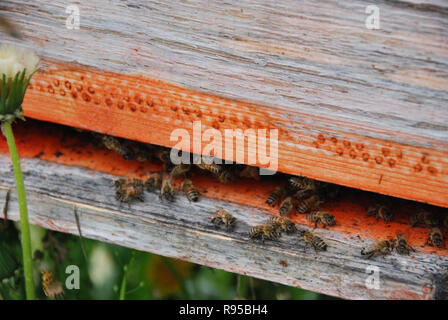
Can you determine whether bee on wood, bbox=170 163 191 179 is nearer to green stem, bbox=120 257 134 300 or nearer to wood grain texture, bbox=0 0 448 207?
wood grain texture, bbox=0 0 448 207

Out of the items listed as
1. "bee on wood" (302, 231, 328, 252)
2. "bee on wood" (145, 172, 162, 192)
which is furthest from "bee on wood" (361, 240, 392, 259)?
"bee on wood" (145, 172, 162, 192)

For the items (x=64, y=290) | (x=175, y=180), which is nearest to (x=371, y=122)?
(x=175, y=180)

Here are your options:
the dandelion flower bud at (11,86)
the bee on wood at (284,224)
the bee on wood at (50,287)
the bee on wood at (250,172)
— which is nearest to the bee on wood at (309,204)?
the bee on wood at (284,224)

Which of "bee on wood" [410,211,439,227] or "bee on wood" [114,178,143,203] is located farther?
"bee on wood" [114,178,143,203]

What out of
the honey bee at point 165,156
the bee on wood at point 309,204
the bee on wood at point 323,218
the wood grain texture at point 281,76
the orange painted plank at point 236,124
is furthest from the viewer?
the honey bee at point 165,156

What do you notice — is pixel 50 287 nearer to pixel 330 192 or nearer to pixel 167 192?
pixel 167 192

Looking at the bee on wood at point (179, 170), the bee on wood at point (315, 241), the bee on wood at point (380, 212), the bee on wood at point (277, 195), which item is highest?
the bee on wood at point (179, 170)

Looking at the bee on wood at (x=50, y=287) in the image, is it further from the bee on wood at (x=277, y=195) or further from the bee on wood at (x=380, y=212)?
the bee on wood at (x=380, y=212)
